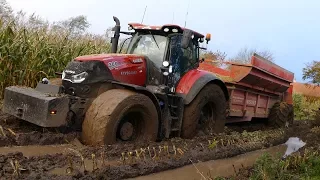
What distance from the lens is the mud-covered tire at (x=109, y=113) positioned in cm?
592

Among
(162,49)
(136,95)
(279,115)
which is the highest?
(162,49)

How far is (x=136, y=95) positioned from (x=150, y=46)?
1569 millimetres

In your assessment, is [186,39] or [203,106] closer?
[186,39]

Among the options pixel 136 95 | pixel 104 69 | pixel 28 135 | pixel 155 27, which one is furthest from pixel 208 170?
pixel 155 27

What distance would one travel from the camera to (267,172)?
5008mm

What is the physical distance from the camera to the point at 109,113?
5.93m

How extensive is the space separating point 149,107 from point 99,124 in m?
1.01

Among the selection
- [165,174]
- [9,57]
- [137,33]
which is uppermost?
[137,33]

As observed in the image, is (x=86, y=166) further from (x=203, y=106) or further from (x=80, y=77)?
(x=203, y=106)

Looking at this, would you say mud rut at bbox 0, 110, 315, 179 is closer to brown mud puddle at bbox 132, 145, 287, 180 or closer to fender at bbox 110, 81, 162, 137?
brown mud puddle at bbox 132, 145, 287, 180

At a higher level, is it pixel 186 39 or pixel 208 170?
pixel 186 39

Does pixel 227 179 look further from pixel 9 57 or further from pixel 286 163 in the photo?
pixel 9 57

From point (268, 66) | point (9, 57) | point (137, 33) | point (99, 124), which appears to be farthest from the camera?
point (268, 66)

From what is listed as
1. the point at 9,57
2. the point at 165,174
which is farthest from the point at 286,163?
the point at 9,57
